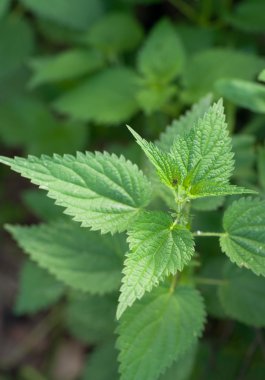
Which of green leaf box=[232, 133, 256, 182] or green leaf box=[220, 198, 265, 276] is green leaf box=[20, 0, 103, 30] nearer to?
green leaf box=[232, 133, 256, 182]

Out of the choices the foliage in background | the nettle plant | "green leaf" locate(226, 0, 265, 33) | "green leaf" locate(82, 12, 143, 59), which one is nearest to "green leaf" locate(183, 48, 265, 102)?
the foliage in background

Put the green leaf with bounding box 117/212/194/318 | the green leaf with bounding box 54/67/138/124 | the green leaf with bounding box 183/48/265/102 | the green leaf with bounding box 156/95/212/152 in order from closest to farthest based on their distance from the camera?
the green leaf with bounding box 117/212/194/318, the green leaf with bounding box 156/95/212/152, the green leaf with bounding box 183/48/265/102, the green leaf with bounding box 54/67/138/124

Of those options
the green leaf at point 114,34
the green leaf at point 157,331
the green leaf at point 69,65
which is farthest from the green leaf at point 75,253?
the green leaf at point 114,34

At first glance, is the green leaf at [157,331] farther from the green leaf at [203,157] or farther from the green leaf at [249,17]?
the green leaf at [249,17]

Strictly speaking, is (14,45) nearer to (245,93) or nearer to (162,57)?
(162,57)

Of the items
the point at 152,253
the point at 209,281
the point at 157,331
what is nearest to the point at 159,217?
the point at 152,253

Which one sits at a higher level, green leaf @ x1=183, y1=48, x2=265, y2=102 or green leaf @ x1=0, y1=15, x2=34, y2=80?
green leaf @ x1=0, y1=15, x2=34, y2=80

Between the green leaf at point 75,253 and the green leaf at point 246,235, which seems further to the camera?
the green leaf at point 75,253
